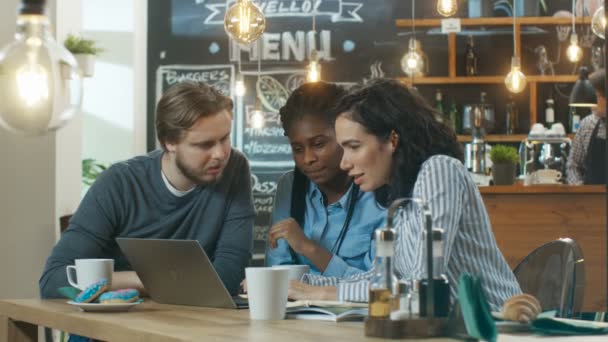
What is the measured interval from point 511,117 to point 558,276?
528cm

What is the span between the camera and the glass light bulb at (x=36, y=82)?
1.33 m

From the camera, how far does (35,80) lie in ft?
4.42

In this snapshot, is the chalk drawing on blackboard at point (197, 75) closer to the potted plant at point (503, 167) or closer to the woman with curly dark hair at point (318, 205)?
the potted plant at point (503, 167)

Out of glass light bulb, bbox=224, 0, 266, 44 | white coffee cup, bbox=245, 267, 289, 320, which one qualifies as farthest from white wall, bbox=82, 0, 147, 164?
white coffee cup, bbox=245, 267, 289, 320

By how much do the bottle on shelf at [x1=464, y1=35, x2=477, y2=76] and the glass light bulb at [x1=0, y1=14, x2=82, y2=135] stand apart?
638 centimetres

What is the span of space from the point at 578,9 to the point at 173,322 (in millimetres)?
6332

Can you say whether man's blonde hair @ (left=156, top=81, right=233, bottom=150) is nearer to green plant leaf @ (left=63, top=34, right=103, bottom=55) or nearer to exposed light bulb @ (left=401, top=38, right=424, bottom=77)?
green plant leaf @ (left=63, top=34, right=103, bottom=55)

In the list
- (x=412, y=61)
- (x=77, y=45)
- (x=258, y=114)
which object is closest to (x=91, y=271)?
(x=77, y=45)

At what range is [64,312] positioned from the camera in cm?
208

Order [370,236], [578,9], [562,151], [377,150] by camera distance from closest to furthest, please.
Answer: [377,150]
[370,236]
[562,151]
[578,9]

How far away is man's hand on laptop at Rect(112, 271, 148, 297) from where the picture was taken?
2.40 metres

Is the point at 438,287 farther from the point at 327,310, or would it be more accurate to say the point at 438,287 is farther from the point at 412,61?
the point at 412,61

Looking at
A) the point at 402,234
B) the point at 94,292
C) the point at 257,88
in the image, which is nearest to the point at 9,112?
the point at 94,292

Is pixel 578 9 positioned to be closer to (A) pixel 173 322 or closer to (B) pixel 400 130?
(B) pixel 400 130
